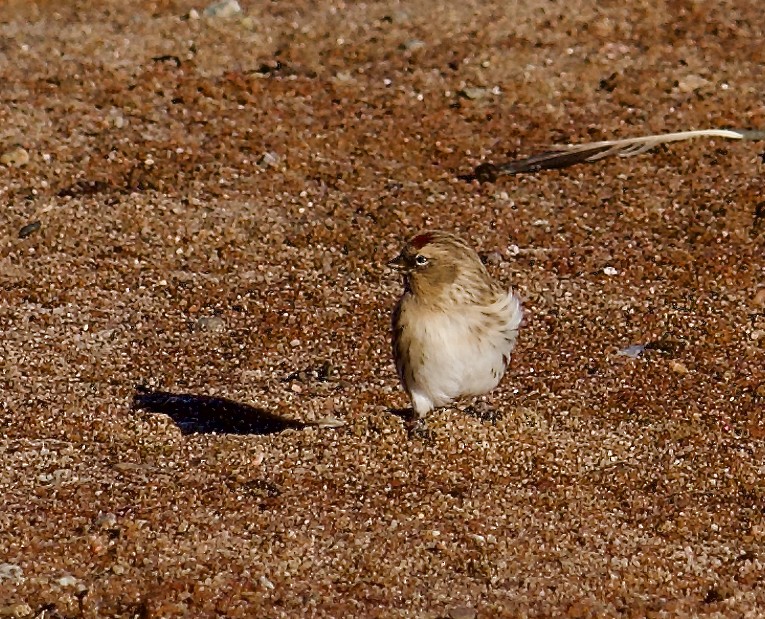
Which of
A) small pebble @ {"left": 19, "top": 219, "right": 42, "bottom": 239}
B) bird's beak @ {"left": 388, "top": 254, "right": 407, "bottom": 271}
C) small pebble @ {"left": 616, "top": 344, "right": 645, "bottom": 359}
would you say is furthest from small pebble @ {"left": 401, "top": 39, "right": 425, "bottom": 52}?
bird's beak @ {"left": 388, "top": 254, "right": 407, "bottom": 271}

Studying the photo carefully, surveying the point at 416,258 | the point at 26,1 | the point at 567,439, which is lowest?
the point at 26,1

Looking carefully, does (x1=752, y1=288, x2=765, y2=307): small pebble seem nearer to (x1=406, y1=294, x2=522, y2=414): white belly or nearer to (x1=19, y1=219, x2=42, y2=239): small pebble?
(x1=406, y1=294, x2=522, y2=414): white belly

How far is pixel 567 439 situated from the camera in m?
6.87

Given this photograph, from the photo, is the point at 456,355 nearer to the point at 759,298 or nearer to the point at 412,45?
the point at 759,298

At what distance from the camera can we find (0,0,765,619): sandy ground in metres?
5.91

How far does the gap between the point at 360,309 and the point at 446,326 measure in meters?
1.63

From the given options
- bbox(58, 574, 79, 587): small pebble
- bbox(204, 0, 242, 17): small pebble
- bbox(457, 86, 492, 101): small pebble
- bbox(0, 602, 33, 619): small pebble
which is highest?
bbox(0, 602, 33, 619): small pebble

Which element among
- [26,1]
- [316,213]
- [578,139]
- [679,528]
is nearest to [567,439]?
[679,528]

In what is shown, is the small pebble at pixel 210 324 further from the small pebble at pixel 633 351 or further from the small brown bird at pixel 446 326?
the small pebble at pixel 633 351

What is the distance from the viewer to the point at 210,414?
7246 millimetres

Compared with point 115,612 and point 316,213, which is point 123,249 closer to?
point 316,213

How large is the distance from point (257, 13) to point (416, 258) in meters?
5.78

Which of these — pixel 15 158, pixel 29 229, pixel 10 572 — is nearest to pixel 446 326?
pixel 10 572

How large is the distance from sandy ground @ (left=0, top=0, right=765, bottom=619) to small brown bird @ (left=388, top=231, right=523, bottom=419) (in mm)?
329
